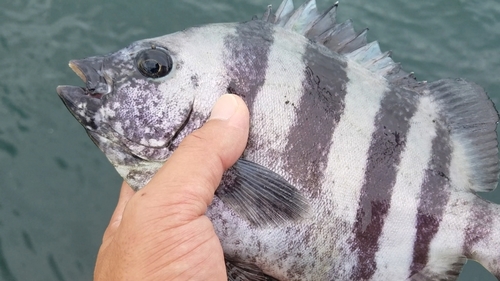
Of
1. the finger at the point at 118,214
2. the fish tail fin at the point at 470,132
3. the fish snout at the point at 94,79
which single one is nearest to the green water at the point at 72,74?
the finger at the point at 118,214

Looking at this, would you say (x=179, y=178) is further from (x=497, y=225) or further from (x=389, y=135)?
(x=497, y=225)

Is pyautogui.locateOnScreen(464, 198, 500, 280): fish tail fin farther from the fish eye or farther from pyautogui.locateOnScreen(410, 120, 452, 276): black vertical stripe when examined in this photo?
the fish eye

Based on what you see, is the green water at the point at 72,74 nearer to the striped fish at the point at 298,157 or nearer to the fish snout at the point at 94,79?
the striped fish at the point at 298,157

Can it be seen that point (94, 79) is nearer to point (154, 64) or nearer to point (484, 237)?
point (154, 64)

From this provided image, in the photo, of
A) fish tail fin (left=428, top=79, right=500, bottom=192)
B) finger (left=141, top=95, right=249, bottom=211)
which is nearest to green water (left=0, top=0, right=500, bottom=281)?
fish tail fin (left=428, top=79, right=500, bottom=192)

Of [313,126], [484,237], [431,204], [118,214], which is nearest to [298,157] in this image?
[313,126]

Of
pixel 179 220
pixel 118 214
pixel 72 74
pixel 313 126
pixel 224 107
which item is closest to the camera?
pixel 179 220

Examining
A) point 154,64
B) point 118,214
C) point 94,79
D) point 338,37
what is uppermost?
point 338,37
